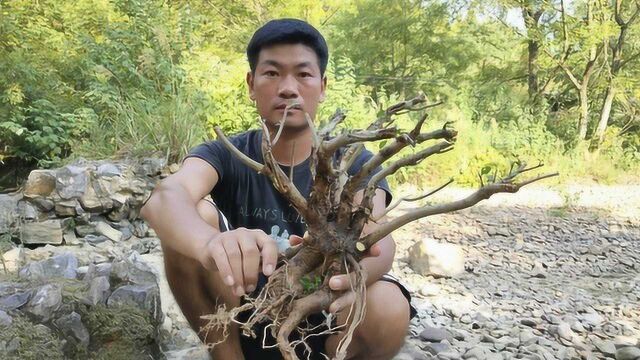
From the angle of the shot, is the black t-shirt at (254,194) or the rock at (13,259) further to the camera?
the rock at (13,259)

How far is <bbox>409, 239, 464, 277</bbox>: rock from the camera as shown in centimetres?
411

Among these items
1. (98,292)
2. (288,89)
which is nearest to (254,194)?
(288,89)

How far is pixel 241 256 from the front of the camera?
1.25 m

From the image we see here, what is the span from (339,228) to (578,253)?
164 inches

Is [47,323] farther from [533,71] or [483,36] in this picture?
[483,36]

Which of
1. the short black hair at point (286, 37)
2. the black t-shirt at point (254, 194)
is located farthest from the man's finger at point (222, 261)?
the short black hair at point (286, 37)

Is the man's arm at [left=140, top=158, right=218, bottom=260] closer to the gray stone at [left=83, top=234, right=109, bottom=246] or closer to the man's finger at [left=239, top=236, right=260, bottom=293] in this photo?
the man's finger at [left=239, top=236, right=260, bottom=293]

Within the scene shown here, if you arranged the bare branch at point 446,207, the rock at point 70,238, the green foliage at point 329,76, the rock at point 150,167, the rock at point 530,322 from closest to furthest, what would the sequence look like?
1. the bare branch at point 446,207
2. the rock at point 530,322
3. the rock at point 70,238
4. the rock at point 150,167
5. the green foliage at point 329,76

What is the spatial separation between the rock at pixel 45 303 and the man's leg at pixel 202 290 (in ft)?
1.98

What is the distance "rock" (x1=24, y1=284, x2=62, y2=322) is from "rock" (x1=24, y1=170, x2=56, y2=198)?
259 centimetres

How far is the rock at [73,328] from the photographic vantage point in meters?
2.04

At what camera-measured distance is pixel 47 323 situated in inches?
80.1

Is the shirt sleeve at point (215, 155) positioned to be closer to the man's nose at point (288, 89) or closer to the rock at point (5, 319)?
the man's nose at point (288, 89)

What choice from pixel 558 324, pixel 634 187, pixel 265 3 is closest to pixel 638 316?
pixel 558 324
